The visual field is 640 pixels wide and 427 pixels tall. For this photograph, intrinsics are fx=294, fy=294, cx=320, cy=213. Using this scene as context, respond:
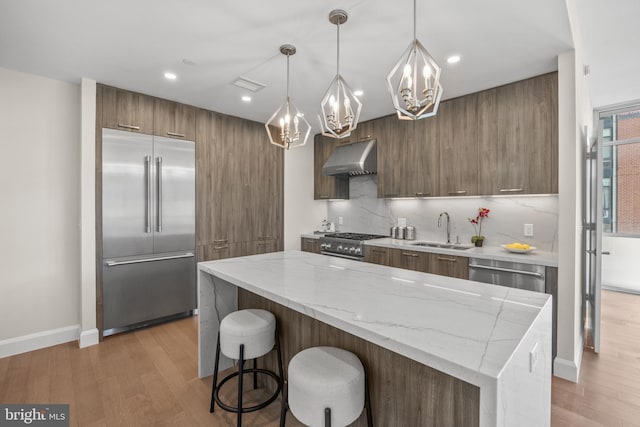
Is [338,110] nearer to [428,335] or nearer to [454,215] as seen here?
[428,335]

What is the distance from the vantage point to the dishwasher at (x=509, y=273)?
2.49m

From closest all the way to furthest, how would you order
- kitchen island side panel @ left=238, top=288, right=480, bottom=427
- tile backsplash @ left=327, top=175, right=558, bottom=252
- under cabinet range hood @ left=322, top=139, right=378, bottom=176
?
kitchen island side panel @ left=238, top=288, right=480, bottom=427 < tile backsplash @ left=327, top=175, right=558, bottom=252 < under cabinet range hood @ left=322, top=139, right=378, bottom=176

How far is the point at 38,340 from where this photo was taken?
2766mm

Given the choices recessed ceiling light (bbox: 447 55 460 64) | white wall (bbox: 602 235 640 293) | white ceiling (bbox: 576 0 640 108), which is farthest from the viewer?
white wall (bbox: 602 235 640 293)

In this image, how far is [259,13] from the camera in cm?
187

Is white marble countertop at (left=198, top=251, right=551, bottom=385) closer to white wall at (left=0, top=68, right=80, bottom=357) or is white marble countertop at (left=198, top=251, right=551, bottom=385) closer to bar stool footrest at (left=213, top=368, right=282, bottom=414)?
bar stool footrest at (left=213, top=368, right=282, bottom=414)

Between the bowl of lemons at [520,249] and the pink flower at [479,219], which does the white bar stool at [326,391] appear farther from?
the pink flower at [479,219]

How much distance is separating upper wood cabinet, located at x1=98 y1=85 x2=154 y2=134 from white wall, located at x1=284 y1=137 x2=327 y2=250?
6.27ft

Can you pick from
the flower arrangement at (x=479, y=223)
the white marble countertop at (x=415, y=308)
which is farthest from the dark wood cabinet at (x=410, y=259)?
the white marble countertop at (x=415, y=308)

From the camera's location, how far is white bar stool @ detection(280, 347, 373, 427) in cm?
124

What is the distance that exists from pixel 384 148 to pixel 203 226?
255 centimetres

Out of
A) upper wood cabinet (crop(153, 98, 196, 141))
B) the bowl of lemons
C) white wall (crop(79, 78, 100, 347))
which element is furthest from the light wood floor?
upper wood cabinet (crop(153, 98, 196, 141))

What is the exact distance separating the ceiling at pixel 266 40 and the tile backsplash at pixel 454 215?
1.30 metres

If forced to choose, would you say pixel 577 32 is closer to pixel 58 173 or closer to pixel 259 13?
pixel 259 13
